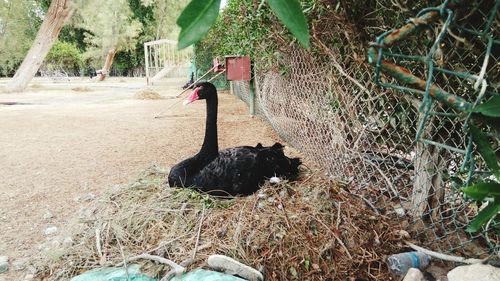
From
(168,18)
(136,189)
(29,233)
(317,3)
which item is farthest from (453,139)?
(168,18)

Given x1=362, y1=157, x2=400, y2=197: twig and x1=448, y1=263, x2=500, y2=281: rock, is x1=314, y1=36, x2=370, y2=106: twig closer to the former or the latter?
x1=362, y1=157, x2=400, y2=197: twig

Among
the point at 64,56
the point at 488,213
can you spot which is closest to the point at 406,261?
the point at 488,213

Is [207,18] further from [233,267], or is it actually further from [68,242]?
[68,242]

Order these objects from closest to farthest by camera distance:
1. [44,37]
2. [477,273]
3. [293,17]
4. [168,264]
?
1. [293,17]
2. [477,273]
3. [168,264]
4. [44,37]

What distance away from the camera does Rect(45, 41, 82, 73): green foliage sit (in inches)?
1268

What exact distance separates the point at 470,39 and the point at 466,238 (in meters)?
1.29

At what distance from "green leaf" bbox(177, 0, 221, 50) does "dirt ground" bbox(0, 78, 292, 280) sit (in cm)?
233

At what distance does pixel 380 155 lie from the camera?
8.79 ft

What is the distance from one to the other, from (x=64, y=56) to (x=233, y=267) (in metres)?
36.7

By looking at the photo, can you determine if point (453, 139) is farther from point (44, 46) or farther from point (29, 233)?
point (44, 46)

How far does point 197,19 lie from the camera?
46 centimetres

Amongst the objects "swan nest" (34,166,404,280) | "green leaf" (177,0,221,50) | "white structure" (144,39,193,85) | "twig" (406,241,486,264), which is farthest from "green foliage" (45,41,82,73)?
"green leaf" (177,0,221,50)

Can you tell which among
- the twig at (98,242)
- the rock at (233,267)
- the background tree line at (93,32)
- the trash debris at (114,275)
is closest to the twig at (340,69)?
the rock at (233,267)

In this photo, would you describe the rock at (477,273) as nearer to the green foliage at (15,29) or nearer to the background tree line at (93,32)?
the background tree line at (93,32)
